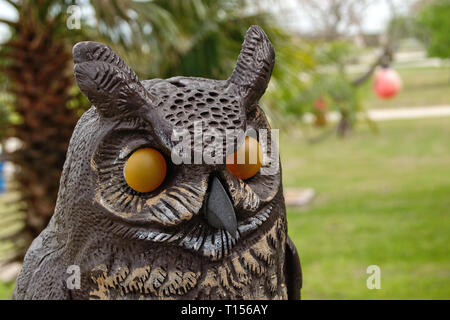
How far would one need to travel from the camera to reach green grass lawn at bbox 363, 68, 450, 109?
18109 millimetres

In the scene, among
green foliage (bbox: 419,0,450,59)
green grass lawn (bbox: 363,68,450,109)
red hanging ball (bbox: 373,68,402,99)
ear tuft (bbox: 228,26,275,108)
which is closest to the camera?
ear tuft (bbox: 228,26,275,108)

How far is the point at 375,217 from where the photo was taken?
6.75 metres

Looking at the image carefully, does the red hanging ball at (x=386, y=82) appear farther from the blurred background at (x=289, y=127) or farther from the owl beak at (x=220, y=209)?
the owl beak at (x=220, y=209)

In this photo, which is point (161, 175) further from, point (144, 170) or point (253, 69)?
point (253, 69)

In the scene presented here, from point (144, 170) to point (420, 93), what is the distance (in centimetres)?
1985

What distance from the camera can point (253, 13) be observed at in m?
4.25

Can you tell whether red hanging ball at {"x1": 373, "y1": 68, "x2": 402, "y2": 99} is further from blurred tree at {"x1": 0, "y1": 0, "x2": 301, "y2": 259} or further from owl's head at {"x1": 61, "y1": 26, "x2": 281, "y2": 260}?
owl's head at {"x1": 61, "y1": 26, "x2": 281, "y2": 260}

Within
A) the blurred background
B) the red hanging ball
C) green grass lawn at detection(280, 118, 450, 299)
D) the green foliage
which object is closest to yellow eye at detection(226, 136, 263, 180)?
the blurred background

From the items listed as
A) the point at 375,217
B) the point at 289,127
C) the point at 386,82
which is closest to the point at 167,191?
the point at 289,127

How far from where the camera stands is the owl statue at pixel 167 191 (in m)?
1.17

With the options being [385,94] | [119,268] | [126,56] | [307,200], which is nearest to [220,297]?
[119,268]
